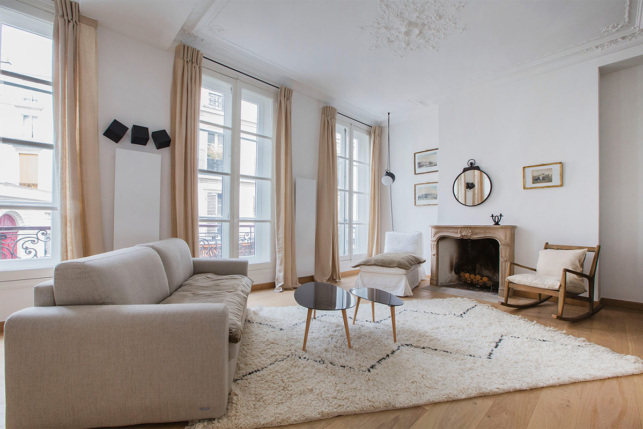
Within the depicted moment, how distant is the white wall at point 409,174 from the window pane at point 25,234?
5051mm

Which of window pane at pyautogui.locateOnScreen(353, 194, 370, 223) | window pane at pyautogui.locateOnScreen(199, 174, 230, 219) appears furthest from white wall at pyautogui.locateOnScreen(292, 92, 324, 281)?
window pane at pyautogui.locateOnScreen(353, 194, 370, 223)

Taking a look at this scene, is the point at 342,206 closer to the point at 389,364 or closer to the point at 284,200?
the point at 284,200

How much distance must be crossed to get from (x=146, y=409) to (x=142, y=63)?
3.34 metres

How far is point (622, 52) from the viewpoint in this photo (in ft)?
11.0

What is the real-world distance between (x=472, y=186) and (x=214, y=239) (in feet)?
12.4

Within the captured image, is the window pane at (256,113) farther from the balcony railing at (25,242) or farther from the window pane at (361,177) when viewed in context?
the balcony railing at (25,242)

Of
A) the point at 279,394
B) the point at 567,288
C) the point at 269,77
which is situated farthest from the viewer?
the point at 269,77

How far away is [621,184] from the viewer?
11.4 ft

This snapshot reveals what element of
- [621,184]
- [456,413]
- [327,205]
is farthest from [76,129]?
[621,184]

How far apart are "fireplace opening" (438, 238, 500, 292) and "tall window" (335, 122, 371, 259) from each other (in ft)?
5.60

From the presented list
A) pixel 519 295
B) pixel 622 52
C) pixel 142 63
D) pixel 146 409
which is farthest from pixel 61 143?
pixel 622 52

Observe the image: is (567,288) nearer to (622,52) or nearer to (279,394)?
(622,52)

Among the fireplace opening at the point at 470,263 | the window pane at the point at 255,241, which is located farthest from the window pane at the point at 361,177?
the window pane at the point at 255,241

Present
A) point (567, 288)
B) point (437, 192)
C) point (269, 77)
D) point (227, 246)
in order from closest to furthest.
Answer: point (567, 288), point (227, 246), point (269, 77), point (437, 192)
